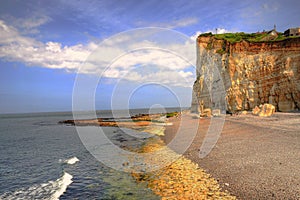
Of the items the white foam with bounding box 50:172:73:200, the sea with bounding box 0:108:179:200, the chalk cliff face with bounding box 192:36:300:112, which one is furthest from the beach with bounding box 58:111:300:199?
the chalk cliff face with bounding box 192:36:300:112

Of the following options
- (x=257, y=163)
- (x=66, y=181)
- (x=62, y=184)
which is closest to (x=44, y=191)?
(x=62, y=184)

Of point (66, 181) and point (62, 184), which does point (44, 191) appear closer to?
point (62, 184)

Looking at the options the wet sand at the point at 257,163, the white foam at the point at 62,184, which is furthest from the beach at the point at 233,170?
the white foam at the point at 62,184

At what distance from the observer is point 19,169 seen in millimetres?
13367

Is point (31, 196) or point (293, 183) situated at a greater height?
point (293, 183)

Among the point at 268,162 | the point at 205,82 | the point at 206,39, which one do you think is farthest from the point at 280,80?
the point at 268,162

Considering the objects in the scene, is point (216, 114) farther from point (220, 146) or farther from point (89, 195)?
point (89, 195)

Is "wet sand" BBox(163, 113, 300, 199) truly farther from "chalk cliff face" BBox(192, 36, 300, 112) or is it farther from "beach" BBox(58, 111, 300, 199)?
"chalk cliff face" BBox(192, 36, 300, 112)

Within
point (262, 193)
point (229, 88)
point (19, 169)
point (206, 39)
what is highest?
point (206, 39)

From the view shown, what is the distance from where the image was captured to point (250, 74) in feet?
98.3

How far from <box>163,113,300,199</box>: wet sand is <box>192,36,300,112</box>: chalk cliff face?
44.8ft

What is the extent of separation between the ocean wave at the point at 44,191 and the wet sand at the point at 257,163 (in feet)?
22.3

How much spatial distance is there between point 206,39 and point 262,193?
37.9m

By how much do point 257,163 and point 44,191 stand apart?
972 centimetres
